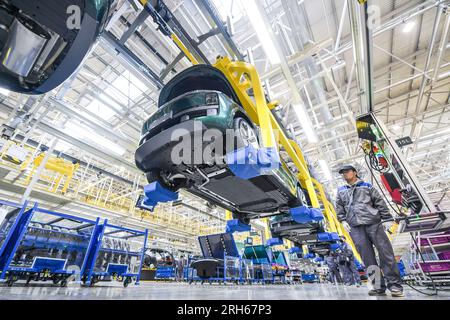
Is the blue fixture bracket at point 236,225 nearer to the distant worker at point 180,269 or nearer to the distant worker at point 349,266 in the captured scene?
the distant worker at point 349,266

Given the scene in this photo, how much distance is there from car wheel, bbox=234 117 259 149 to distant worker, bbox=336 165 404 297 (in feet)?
5.09

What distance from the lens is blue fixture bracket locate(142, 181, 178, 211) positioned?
2.46 m

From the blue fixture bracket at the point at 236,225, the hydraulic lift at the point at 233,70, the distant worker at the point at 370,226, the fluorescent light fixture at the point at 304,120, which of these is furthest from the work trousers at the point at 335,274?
the distant worker at the point at 370,226

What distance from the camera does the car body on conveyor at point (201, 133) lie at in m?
2.14

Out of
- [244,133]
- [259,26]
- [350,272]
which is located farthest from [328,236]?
[259,26]

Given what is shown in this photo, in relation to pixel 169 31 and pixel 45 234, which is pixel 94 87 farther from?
pixel 169 31

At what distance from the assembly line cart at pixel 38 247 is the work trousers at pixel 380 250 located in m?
5.45

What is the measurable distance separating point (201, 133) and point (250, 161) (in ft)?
1.85

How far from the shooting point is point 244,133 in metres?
2.56

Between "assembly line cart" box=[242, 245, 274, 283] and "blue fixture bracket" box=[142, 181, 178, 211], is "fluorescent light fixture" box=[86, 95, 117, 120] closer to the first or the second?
"blue fixture bracket" box=[142, 181, 178, 211]

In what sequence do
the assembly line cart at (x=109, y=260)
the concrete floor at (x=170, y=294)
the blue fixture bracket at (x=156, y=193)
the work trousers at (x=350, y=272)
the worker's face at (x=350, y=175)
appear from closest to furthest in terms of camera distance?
the concrete floor at (x=170, y=294)
the blue fixture bracket at (x=156, y=193)
the worker's face at (x=350, y=175)
the assembly line cart at (x=109, y=260)
the work trousers at (x=350, y=272)

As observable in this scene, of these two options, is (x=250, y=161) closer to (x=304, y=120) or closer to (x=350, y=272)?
(x=304, y=120)

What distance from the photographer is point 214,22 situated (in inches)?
126
